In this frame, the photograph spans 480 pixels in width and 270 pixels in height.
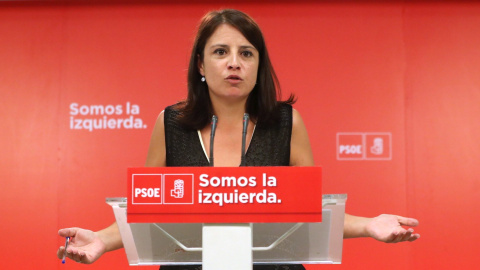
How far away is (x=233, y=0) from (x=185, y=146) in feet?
7.12

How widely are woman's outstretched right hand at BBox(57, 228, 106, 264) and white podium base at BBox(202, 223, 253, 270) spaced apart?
31 cm

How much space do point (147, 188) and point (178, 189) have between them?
2.6 inches

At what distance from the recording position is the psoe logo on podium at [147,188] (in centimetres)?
125

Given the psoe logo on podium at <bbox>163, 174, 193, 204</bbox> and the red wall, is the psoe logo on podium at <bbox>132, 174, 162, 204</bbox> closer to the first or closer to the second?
the psoe logo on podium at <bbox>163, 174, 193, 204</bbox>

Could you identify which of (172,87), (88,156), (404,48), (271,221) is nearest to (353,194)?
(404,48)

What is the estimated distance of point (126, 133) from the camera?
149 inches

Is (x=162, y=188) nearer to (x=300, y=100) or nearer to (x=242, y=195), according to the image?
(x=242, y=195)

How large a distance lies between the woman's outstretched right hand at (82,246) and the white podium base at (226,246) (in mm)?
310

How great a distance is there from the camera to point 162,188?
1255 mm

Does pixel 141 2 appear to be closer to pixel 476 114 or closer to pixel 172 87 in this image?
pixel 172 87

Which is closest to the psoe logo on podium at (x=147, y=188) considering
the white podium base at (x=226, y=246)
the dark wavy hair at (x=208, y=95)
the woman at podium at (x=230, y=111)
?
the white podium base at (x=226, y=246)

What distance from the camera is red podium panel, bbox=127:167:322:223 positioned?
48.6 inches

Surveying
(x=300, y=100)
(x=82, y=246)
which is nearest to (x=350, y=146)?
(x=300, y=100)

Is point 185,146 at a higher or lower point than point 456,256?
higher
